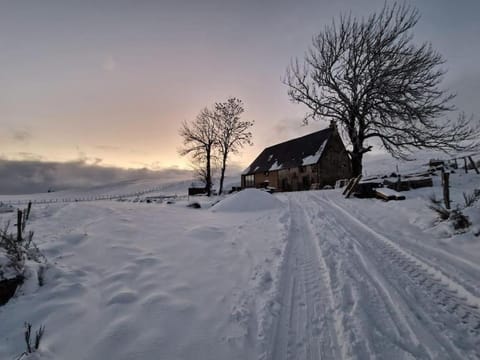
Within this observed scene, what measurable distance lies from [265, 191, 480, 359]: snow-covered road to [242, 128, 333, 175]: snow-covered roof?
24548mm

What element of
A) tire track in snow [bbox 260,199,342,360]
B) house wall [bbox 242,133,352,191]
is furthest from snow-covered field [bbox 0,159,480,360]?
house wall [bbox 242,133,352,191]

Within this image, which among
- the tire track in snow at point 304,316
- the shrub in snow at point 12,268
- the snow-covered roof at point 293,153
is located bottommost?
the tire track in snow at point 304,316

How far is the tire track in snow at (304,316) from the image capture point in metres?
2.04

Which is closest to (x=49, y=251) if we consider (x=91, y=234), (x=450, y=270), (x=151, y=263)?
(x=91, y=234)

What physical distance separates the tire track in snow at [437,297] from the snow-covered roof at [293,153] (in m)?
24.5

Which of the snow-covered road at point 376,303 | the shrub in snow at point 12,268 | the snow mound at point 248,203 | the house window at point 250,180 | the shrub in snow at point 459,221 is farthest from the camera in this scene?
the house window at point 250,180

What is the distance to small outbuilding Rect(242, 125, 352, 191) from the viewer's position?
27.7 m

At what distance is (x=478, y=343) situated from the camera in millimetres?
2051

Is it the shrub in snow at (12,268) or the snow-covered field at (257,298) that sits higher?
the shrub in snow at (12,268)

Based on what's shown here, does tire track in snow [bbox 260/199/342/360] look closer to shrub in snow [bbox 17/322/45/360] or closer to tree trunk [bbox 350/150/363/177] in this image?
shrub in snow [bbox 17/322/45/360]

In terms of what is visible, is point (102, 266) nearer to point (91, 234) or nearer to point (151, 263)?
point (151, 263)

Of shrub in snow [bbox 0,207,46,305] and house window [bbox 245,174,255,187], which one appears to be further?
house window [bbox 245,174,255,187]

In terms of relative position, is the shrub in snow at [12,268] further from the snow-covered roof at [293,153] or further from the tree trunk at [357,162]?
the snow-covered roof at [293,153]

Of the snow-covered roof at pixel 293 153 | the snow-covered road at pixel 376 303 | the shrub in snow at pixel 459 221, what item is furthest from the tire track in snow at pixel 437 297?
the snow-covered roof at pixel 293 153
